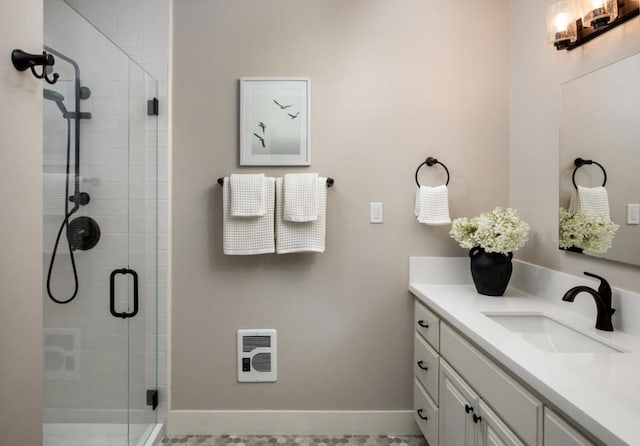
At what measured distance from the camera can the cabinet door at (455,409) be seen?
1.33m

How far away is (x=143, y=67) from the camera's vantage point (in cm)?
201

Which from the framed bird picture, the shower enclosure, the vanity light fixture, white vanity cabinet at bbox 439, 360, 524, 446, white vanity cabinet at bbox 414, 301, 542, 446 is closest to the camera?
white vanity cabinet at bbox 414, 301, 542, 446

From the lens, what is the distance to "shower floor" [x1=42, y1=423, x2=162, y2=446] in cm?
125

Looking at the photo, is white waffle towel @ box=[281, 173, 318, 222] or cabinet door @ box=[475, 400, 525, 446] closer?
cabinet door @ box=[475, 400, 525, 446]

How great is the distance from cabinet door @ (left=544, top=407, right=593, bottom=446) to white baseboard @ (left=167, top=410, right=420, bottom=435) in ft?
4.33

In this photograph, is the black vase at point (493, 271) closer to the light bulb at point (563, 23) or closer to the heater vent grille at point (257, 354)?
the light bulb at point (563, 23)

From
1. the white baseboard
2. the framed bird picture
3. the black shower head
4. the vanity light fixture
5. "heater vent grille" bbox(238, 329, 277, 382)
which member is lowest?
the white baseboard

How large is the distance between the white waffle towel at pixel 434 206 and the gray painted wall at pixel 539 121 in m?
0.41

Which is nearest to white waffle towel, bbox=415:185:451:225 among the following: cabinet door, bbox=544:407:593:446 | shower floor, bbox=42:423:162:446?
cabinet door, bbox=544:407:593:446

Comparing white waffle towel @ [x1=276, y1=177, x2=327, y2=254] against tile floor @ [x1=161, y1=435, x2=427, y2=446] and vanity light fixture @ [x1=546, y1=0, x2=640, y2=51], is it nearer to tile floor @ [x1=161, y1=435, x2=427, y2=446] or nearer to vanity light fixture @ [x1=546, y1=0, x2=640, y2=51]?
tile floor @ [x1=161, y1=435, x2=427, y2=446]

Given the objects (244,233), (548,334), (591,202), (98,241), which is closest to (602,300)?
(548,334)

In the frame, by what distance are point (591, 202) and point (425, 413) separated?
47.2 inches

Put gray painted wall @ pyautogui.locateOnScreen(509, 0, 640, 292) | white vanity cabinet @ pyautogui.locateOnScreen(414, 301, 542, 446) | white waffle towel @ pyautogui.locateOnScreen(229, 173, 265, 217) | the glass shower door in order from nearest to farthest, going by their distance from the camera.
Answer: white vanity cabinet @ pyautogui.locateOnScreen(414, 301, 542, 446) → gray painted wall @ pyautogui.locateOnScreen(509, 0, 640, 292) → the glass shower door → white waffle towel @ pyautogui.locateOnScreen(229, 173, 265, 217)

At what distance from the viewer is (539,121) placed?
187 centimetres
